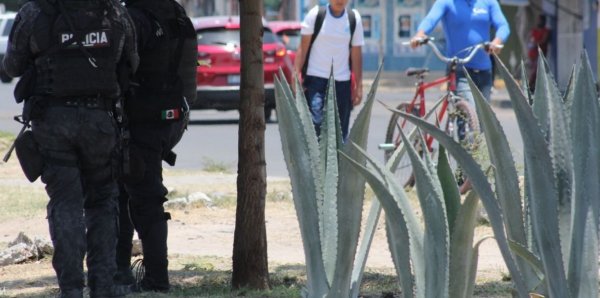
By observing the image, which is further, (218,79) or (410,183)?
(218,79)

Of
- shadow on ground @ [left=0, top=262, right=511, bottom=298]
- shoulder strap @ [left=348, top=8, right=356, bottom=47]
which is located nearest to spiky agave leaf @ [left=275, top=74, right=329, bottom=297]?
shadow on ground @ [left=0, top=262, right=511, bottom=298]

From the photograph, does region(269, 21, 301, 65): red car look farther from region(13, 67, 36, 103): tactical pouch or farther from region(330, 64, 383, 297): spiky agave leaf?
region(330, 64, 383, 297): spiky agave leaf

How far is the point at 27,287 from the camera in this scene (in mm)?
6371

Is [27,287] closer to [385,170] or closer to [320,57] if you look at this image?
[385,170]

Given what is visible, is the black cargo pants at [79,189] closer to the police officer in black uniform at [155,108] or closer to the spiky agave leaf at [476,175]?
the police officer in black uniform at [155,108]

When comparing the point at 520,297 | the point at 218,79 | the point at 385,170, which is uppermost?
the point at 385,170

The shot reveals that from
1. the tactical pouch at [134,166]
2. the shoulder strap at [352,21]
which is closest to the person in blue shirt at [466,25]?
the shoulder strap at [352,21]

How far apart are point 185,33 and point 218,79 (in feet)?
44.8

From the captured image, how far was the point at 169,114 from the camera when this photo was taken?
5914 millimetres

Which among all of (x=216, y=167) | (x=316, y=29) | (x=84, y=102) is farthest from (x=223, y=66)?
(x=84, y=102)

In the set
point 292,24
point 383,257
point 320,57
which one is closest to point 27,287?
point 383,257

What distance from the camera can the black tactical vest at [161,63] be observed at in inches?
231

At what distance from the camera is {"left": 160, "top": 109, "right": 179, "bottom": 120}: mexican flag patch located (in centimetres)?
588

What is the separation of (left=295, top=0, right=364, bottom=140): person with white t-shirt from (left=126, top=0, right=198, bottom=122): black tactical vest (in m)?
3.83
